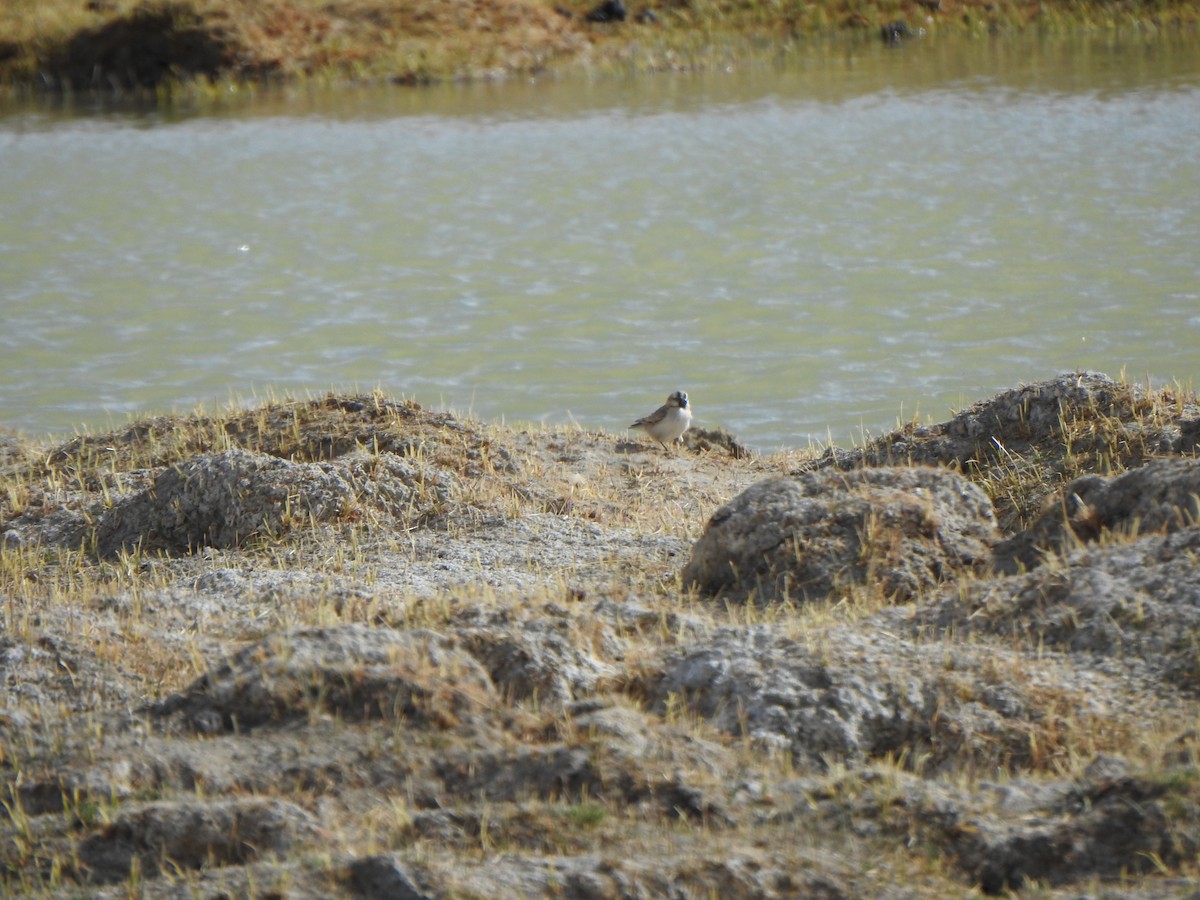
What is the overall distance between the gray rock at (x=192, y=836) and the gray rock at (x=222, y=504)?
3768mm

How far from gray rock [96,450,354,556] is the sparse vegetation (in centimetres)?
2878

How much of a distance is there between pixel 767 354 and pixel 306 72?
2385 cm

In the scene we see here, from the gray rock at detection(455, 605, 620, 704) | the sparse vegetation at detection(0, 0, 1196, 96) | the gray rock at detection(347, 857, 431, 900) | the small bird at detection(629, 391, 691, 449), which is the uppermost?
the sparse vegetation at detection(0, 0, 1196, 96)

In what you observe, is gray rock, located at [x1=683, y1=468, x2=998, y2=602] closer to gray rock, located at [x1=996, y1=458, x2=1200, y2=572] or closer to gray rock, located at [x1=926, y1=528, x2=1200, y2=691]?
gray rock, located at [x1=996, y1=458, x2=1200, y2=572]

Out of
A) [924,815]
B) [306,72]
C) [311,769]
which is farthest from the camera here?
[306,72]

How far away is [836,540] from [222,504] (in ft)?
11.8

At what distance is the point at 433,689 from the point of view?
5.34m

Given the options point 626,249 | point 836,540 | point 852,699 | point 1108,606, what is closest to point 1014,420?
point 836,540

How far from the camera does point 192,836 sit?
4.71 metres

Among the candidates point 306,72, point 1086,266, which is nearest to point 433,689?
point 1086,266

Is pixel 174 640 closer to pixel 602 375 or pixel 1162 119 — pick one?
pixel 602 375

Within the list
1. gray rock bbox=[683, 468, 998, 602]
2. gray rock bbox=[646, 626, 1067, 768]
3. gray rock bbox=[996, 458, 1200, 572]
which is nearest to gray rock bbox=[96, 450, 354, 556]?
gray rock bbox=[683, 468, 998, 602]

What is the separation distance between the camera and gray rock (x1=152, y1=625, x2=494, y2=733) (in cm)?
530

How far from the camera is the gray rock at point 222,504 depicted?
8570 mm
